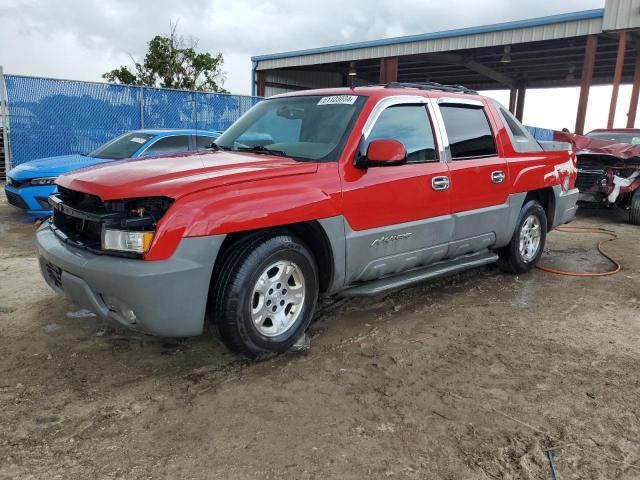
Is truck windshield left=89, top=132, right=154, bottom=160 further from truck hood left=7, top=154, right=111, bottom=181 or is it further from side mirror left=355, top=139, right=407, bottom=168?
side mirror left=355, top=139, right=407, bottom=168

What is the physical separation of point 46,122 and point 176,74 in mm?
17278

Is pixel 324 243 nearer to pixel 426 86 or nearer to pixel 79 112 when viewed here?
pixel 426 86

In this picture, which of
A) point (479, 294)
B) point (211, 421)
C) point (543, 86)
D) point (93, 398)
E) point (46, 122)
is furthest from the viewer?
point (543, 86)

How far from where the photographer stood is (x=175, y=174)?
294 cm

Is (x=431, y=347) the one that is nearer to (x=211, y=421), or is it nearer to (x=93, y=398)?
(x=211, y=421)

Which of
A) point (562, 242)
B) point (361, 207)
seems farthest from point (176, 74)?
point (361, 207)

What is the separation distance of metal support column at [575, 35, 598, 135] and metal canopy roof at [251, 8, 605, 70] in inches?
14.1

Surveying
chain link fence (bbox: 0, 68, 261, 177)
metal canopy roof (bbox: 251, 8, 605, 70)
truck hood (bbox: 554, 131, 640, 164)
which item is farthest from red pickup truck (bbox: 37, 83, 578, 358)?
metal canopy roof (bbox: 251, 8, 605, 70)

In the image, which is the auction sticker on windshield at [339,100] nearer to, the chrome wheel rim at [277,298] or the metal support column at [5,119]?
the chrome wheel rim at [277,298]

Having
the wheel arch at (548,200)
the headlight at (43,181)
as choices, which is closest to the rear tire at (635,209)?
the wheel arch at (548,200)

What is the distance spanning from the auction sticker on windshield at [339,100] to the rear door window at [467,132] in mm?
907

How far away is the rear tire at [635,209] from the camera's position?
28.5 feet

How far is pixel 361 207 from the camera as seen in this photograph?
11.3 feet

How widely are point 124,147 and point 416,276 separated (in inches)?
224
